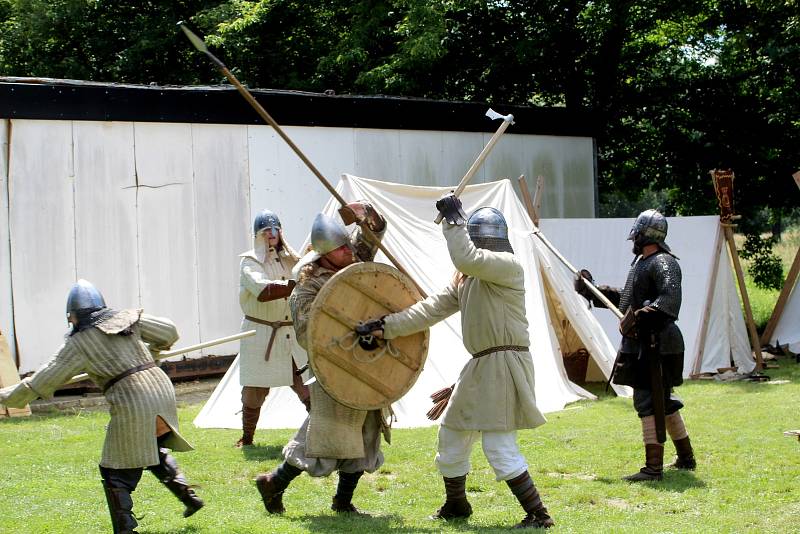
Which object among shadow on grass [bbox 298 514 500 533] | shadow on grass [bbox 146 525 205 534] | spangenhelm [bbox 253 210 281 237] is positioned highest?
spangenhelm [bbox 253 210 281 237]

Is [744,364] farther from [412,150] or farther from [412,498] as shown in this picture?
[412,498]

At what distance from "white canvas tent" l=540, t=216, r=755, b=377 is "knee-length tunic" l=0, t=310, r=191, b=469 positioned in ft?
22.4

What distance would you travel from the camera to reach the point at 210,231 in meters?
10.7

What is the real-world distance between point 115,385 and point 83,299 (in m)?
0.42

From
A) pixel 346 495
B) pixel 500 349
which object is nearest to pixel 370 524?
pixel 346 495

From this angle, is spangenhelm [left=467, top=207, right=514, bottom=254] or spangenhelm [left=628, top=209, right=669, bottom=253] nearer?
spangenhelm [left=467, top=207, right=514, bottom=254]

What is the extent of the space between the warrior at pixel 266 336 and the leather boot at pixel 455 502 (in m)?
2.21

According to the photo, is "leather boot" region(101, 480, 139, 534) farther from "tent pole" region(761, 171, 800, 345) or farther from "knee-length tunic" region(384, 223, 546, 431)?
"tent pole" region(761, 171, 800, 345)

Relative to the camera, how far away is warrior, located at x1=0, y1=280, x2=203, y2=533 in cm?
473

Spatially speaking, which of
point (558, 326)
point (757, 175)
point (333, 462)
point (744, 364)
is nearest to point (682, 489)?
point (333, 462)

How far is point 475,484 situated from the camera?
19.1 feet

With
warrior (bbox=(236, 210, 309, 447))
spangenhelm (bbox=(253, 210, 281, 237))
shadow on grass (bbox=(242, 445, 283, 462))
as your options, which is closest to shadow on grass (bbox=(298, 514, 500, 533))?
shadow on grass (bbox=(242, 445, 283, 462))

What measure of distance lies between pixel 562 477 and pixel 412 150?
642 centimetres

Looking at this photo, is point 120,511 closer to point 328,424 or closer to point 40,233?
point 328,424
